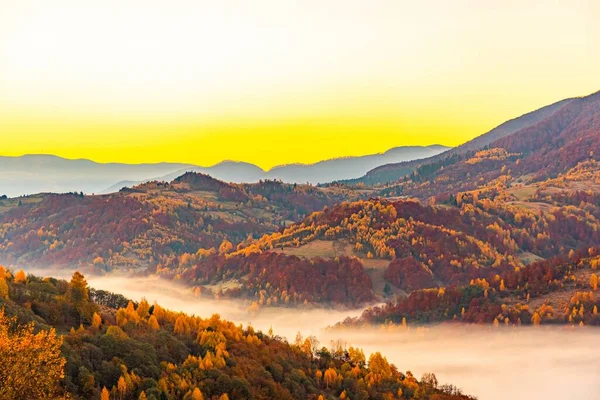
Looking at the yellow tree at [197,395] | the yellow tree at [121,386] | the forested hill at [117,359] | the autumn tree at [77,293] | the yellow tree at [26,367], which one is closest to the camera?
the yellow tree at [26,367]

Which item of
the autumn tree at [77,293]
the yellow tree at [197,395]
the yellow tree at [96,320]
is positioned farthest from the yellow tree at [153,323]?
the yellow tree at [197,395]

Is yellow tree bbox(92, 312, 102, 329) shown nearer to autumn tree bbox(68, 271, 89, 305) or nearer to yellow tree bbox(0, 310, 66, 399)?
autumn tree bbox(68, 271, 89, 305)

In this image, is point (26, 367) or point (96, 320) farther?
point (96, 320)

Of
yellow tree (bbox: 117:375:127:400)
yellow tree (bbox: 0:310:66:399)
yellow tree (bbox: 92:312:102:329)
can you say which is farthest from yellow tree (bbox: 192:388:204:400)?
yellow tree (bbox: 92:312:102:329)

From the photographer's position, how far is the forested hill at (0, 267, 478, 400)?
104m

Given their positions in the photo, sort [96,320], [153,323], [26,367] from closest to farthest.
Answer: [26,367], [96,320], [153,323]

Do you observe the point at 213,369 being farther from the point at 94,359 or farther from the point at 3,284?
the point at 3,284

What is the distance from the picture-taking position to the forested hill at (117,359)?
343ft

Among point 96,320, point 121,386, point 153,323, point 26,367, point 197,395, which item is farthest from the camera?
point 153,323

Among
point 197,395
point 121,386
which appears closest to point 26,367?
point 121,386

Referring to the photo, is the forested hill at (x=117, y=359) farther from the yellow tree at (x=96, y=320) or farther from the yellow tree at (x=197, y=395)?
the yellow tree at (x=197, y=395)

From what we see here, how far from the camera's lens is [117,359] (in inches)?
5822

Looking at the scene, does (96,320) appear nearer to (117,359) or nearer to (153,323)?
(153,323)

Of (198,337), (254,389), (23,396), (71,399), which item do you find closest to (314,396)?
(254,389)
